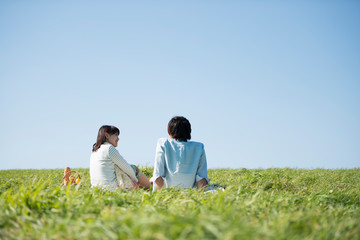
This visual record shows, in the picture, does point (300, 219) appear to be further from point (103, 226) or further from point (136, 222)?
point (103, 226)

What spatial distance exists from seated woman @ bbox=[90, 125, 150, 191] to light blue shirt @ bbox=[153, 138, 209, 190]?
83 centimetres

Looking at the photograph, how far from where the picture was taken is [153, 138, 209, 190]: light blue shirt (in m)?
5.50

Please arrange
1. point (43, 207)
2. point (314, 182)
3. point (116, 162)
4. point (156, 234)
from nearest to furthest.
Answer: point (156, 234) → point (43, 207) → point (116, 162) → point (314, 182)

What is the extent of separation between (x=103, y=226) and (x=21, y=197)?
57.9 inches

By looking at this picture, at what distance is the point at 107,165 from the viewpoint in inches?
234

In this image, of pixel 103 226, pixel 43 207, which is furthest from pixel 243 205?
pixel 43 207

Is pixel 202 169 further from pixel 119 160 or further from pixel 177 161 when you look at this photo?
pixel 119 160

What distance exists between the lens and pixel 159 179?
5496 mm

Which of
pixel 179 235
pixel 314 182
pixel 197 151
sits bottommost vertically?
pixel 314 182

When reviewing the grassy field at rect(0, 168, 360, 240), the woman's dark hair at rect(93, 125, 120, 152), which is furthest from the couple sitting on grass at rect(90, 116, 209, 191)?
the grassy field at rect(0, 168, 360, 240)

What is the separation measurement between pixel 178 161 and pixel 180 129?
59cm

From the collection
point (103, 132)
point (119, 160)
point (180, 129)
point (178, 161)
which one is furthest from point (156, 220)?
point (103, 132)

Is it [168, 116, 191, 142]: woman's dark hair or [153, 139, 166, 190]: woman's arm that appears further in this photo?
[168, 116, 191, 142]: woman's dark hair

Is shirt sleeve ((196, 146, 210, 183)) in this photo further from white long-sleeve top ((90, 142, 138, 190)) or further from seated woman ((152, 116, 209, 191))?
white long-sleeve top ((90, 142, 138, 190))
